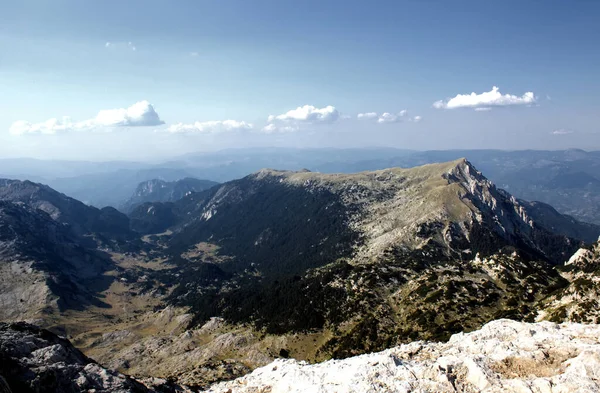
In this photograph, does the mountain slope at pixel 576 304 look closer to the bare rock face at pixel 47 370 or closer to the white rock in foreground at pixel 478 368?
the white rock in foreground at pixel 478 368

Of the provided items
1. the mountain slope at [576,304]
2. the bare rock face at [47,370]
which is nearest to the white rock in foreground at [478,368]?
the bare rock face at [47,370]

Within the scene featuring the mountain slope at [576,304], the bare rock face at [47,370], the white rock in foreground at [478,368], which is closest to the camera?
the white rock in foreground at [478,368]

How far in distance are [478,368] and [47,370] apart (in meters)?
50.5

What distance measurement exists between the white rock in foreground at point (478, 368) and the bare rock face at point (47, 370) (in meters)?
18.8

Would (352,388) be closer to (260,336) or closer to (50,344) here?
(50,344)

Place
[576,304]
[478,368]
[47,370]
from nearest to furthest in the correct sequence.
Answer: [478,368] < [47,370] < [576,304]

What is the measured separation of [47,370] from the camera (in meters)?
42.7

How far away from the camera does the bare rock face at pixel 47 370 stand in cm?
4078

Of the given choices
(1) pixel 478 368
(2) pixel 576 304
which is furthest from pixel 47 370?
(2) pixel 576 304

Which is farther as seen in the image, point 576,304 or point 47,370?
point 576,304

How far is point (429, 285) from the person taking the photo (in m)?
140

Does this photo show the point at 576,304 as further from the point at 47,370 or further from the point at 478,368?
the point at 47,370

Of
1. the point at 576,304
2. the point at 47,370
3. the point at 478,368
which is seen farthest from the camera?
the point at 576,304

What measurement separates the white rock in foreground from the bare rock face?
18789 mm
